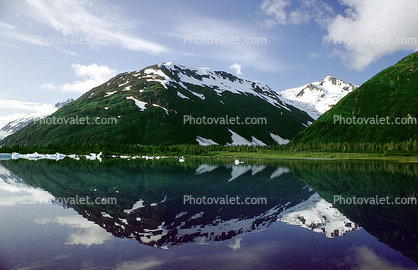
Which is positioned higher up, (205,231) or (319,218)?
(205,231)

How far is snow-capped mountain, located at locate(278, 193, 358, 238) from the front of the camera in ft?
61.4

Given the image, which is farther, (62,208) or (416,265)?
(62,208)

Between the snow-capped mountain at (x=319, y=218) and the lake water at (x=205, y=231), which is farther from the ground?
the lake water at (x=205, y=231)

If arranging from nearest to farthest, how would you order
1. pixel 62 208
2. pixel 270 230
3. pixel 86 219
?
pixel 270 230
pixel 86 219
pixel 62 208

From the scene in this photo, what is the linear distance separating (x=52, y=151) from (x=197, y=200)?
153m

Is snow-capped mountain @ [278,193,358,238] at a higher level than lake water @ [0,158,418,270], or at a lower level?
lower

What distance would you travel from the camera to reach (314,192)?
33531mm

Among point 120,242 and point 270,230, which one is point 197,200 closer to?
point 270,230

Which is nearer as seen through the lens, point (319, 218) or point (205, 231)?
point (205, 231)

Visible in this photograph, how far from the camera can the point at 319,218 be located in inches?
845

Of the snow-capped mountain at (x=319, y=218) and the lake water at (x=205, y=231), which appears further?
the snow-capped mountain at (x=319, y=218)

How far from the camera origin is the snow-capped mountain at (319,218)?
1870 centimetres

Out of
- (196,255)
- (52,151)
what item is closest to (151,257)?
(196,255)

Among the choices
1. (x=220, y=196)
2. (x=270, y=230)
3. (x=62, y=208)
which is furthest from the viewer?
(x=220, y=196)
